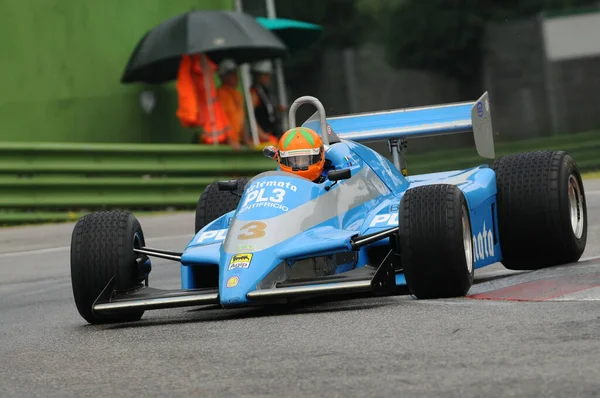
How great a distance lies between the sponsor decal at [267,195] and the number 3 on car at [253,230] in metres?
0.18

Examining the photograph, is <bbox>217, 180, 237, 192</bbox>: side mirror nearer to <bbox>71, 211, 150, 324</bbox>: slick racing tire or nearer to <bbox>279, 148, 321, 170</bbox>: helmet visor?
<bbox>279, 148, 321, 170</bbox>: helmet visor

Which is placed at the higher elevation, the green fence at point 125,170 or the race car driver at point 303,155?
the race car driver at point 303,155

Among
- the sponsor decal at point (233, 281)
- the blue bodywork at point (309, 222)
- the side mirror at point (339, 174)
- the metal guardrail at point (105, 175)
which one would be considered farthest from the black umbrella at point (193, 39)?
the sponsor decal at point (233, 281)

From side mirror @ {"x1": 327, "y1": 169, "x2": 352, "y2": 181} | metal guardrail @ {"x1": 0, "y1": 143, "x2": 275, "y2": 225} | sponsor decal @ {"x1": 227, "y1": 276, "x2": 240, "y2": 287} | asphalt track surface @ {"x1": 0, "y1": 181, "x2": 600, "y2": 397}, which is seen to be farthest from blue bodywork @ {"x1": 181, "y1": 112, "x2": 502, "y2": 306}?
metal guardrail @ {"x1": 0, "y1": 143, "x2": 275, "y2": 225}

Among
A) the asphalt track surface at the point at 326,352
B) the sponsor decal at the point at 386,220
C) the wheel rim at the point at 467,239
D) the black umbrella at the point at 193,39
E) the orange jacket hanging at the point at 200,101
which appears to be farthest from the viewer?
the orange jacket hanging at the point at 200,101

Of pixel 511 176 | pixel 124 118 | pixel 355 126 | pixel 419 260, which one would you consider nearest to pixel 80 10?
pixel 124 118

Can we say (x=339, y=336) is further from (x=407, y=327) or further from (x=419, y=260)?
(x=419, y=260)

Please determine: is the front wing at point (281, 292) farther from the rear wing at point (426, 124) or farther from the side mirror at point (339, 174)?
the rear wing at point (426, 124)

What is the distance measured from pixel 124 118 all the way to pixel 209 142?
4.55ft

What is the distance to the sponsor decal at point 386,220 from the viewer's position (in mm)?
8766

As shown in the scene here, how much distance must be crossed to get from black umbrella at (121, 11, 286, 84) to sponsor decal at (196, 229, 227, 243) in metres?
9.64

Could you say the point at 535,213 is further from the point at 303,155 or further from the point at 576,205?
the point at 303,155

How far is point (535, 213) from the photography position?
9742 millimetres

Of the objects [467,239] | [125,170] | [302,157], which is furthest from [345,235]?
[125,170]
